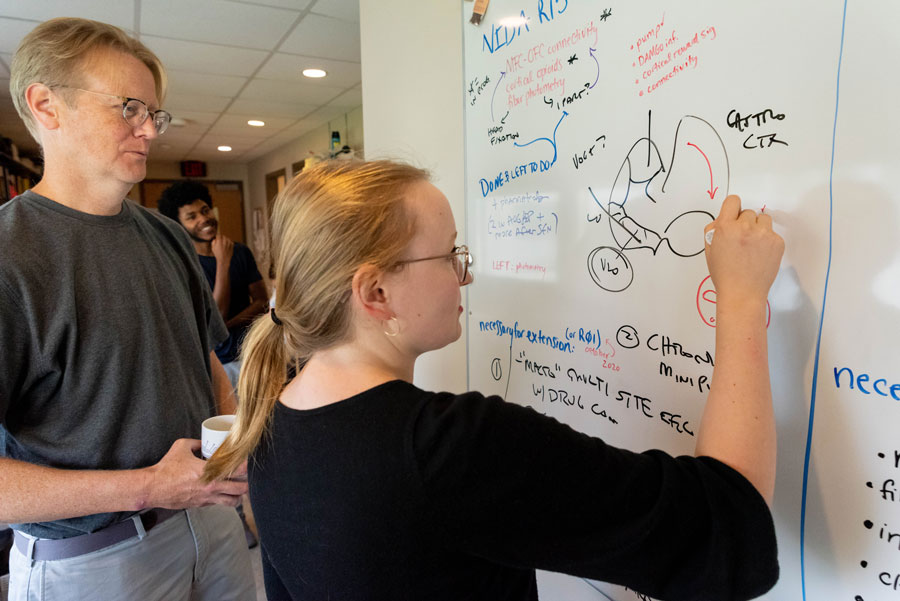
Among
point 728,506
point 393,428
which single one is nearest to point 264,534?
point 393,428

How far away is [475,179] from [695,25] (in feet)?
2.01

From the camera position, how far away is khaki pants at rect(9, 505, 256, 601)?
3.04 ft

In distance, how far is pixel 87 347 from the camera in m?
0.94

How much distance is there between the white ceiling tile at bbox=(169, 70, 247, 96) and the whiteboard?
3173 millimetres

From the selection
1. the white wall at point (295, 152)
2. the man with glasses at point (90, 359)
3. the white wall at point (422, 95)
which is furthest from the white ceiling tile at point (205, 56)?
the man with glasses at point (90, 359)

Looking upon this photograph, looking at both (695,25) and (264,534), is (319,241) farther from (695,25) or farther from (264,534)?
(695,25)

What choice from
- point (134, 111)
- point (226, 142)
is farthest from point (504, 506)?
point (226, 142)

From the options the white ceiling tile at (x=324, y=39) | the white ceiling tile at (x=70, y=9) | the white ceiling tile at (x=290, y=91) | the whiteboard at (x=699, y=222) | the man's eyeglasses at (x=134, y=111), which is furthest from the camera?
the white ceiling tile at (x=290, y=91)

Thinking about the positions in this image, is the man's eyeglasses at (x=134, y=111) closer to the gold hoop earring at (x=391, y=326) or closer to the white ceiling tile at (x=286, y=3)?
the gold hoop earring at (x=391, y=326)

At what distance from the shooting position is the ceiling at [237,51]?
101 inches

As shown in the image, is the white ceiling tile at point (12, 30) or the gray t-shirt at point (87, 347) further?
the white ceiling tile at point (12, 30)

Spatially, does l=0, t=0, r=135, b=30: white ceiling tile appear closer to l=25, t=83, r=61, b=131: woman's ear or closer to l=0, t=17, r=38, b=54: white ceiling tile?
l=0, t=17, r=38, b=54: white ceiling tile

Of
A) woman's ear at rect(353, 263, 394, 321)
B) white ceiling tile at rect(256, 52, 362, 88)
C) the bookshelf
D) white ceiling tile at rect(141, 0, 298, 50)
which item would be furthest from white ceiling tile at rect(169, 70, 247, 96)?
woman's ear at rect(353, 263, 394, 321)

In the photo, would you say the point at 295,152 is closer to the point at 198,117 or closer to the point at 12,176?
the point at 198,117
